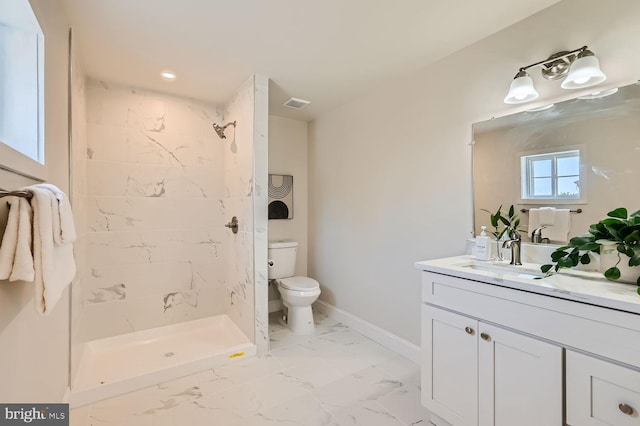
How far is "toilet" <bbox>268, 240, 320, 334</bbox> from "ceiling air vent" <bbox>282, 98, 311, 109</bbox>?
1.43 metres

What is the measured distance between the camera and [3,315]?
0.83 metres

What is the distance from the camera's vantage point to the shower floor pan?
5.98 feet

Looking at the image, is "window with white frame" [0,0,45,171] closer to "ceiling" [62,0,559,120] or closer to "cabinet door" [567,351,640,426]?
"ceiling" [62,0,559,120]

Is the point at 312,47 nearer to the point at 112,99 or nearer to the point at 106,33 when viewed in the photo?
the point at 106,33

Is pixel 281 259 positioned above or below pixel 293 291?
above

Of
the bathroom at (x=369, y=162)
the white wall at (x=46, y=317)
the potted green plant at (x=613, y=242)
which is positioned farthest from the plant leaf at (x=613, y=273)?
the white wall at (x=46, y=317)

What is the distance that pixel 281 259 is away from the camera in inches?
117

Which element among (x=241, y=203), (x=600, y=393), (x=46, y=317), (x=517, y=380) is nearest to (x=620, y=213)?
(x=600, y=393)

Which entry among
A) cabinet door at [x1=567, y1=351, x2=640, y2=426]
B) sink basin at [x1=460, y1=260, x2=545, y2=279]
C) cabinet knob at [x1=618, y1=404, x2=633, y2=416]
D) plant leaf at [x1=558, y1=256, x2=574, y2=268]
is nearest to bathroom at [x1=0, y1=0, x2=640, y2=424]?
sink basin at [x1=460, y1=260, x2=545, y2=279]

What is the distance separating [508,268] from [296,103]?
2.28 meters

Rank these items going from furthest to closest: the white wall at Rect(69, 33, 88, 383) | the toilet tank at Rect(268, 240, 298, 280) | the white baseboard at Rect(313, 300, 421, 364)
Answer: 1. the toilet tank at Rect(268, 240, 298, 280)
2. the white baseboard at Rect(313, 300, 421, 364)
3. the white wall at Rect(69, 33, 88, 383)

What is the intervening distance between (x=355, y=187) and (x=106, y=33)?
6.98 feet

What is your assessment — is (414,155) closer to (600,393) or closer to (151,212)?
(600,393)

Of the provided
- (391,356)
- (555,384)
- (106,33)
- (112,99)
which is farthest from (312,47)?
(391,356)
